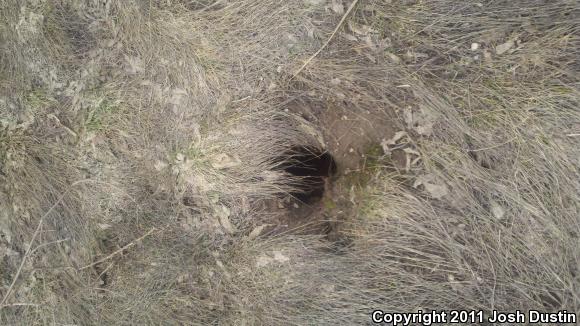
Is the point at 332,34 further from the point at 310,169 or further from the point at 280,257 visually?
the point at 280,257

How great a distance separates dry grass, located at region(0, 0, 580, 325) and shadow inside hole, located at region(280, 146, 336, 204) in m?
0.08

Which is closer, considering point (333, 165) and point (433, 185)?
point (433, 185)

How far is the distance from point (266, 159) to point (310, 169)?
308 mm

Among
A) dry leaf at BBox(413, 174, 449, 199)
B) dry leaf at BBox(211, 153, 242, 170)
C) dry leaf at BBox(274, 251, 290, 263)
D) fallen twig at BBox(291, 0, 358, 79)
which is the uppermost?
fallen twig at BBox(291, 0, 358, 79)

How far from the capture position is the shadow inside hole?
8.76 feet

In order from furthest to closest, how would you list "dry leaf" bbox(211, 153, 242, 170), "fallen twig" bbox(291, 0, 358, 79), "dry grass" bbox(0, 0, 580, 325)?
"dry leaf" bbox(211, 153, 242, 170) → "fallen twig" bbox(291, 0, 358, 79) → "dry grass" bbox(0, 0, 580, 325)

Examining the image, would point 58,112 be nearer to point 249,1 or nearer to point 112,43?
point 112,43

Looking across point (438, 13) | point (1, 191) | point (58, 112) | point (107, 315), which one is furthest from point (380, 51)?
point (1, 191)

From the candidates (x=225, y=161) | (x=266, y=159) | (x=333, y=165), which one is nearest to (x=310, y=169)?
(x=333, y=165)

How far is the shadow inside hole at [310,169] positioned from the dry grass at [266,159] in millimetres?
83

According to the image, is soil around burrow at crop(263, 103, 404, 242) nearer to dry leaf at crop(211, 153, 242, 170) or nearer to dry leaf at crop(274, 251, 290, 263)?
dry leaf at crop(274, 251, 290, 263)

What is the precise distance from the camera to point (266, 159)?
2.66 metres

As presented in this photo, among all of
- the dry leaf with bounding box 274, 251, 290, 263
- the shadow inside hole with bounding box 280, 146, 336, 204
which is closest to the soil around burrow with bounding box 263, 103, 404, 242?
the shadow inside hole with bounding box 280, 146, 336, 204

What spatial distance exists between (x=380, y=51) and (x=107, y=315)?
2482mm
